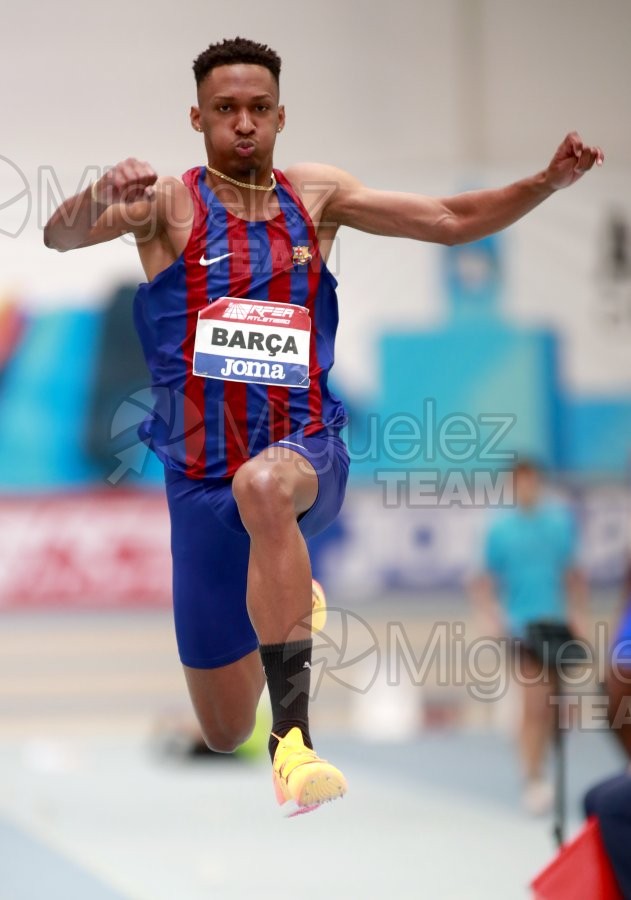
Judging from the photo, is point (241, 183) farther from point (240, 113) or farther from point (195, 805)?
point (195, 805)

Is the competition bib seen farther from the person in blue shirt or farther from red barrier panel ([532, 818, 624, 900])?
the person in blue shirt

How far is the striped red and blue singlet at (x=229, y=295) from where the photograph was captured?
11.9ft

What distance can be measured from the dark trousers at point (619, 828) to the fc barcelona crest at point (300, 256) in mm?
2014

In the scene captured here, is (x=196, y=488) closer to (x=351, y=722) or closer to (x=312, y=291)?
(x=312, y=291)

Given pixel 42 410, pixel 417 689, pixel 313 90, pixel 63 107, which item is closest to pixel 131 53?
pixel 63 107

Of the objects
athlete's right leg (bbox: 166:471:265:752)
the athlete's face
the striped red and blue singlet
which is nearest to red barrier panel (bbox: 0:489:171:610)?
athlete's right leg (bbox: 166:471:265:752)

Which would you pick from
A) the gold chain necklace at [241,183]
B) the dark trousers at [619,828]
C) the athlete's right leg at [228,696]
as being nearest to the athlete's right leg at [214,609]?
the athlete's right leg at [228,696]

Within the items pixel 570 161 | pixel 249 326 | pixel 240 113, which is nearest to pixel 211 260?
pixel 249 326

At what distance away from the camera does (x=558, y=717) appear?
18.2ft

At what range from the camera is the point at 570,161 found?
361cm

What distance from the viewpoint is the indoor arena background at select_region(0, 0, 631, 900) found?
1031cm

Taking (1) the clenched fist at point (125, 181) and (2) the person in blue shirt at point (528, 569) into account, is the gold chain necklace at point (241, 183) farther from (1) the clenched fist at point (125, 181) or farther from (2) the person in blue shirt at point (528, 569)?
(2) the person in blue shirt at point (528, 569)

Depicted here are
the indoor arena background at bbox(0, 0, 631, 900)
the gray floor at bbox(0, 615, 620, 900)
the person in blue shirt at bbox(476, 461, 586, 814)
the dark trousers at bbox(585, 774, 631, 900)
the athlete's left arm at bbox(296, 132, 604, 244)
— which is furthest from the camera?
the indoor arena background at bbox(0, 0, 631, 900)

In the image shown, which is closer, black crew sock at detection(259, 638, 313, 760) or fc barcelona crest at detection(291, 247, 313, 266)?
black crew sock at detection(259, 638, 313, 760)
